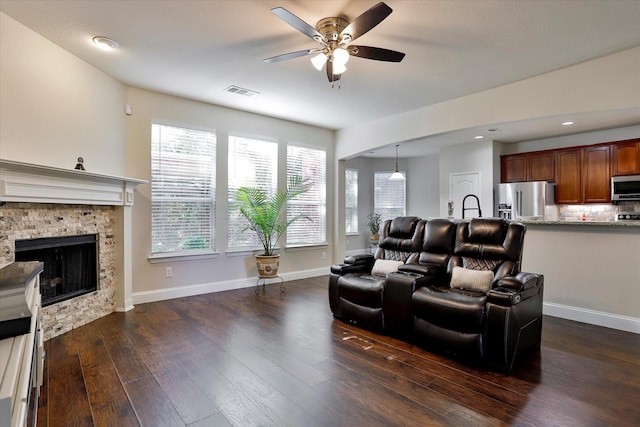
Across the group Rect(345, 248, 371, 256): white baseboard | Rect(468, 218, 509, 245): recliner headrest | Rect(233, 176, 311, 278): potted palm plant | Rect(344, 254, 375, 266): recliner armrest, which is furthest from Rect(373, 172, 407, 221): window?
Rect(468, 218, 509, 245): recliner headrest

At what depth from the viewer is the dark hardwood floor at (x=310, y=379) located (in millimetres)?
2016

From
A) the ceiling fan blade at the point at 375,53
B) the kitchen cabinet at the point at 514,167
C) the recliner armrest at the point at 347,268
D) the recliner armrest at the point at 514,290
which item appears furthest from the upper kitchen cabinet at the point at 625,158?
the ceiling fan blade at the point at 375,53

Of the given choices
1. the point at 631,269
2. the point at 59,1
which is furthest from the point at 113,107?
the point at 631,269

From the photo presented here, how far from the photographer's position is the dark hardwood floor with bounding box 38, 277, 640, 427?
2.02m

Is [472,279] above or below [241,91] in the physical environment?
below

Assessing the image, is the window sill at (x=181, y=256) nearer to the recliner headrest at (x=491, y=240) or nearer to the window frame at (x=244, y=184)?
the window frame at (x=244, y=184)

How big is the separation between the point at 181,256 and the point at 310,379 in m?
3.00

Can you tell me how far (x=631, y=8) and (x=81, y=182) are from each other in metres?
5.08

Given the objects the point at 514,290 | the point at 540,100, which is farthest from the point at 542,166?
the point at 514,290

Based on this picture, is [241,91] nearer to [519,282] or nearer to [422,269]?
[422,269]

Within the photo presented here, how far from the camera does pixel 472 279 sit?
314 cm

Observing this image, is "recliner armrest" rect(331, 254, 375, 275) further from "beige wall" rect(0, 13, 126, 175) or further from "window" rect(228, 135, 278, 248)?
"beige wall" rect(0, 13, 126, 175)

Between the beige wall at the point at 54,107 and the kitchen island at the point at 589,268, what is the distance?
5233 millimetres

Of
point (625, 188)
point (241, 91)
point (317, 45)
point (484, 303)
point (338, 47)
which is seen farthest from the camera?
point (625, 188)
